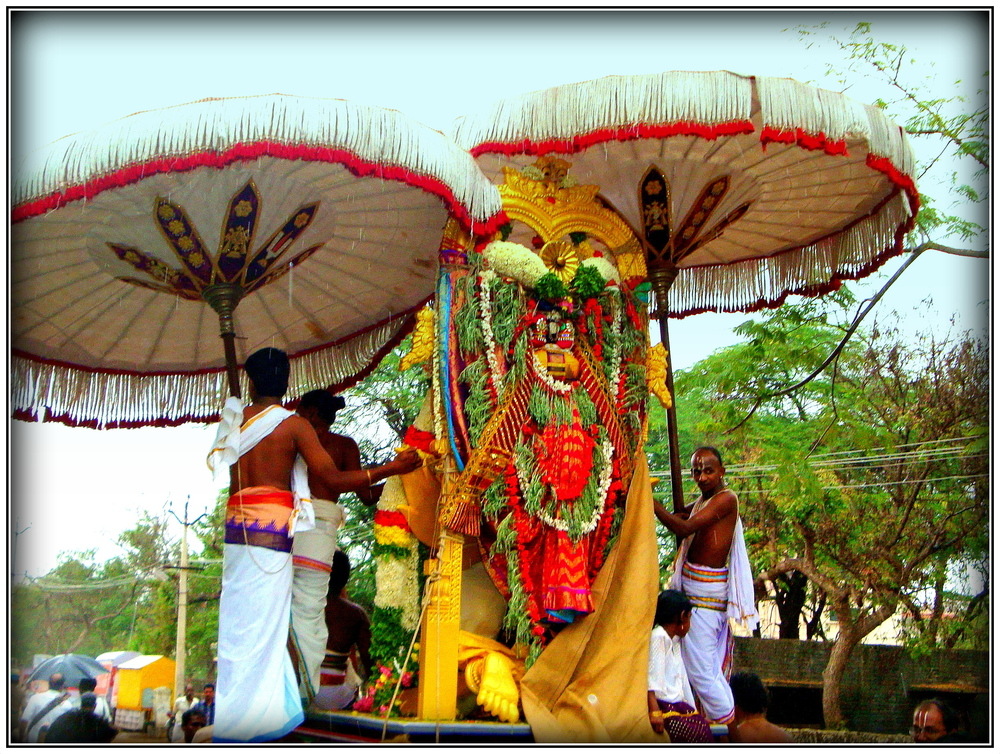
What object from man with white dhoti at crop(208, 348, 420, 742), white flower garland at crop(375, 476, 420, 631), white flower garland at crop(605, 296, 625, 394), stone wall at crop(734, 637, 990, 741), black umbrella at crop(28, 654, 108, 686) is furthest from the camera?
stone wall at crop(734, 637, 990, 741)

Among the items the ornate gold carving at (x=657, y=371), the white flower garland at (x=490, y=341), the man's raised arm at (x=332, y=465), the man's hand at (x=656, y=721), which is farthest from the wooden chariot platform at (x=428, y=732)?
the ornate gold carving at (x=657, y=371)

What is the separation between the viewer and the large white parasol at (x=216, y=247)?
577 centimetres

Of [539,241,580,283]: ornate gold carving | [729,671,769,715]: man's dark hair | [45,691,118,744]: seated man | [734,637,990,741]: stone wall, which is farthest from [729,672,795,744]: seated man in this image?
[734,637,990,741]: stone wall

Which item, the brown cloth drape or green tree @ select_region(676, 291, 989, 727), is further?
green tree @ select_region(676, 291, 989, 727)

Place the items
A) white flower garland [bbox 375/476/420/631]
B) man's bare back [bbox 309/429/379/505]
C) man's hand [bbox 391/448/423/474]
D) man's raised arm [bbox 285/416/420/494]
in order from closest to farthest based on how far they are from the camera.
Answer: man's raised arm [bbox 285/416/420/494] → white flower garland [bbox 375/476/420/631] → man's hand [bbox 391/448/423/474] → man's bare back [bbox 309/429/379/505]

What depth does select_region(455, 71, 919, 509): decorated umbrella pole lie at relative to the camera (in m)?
6.38

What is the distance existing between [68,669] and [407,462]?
3.25 metres

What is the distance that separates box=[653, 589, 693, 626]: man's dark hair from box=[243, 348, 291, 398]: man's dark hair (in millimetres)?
2337

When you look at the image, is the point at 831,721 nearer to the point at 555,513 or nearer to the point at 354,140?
the point at 555,513

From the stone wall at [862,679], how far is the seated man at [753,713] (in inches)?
201

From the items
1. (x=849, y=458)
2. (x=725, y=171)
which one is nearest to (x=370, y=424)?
(x=849, y=458)

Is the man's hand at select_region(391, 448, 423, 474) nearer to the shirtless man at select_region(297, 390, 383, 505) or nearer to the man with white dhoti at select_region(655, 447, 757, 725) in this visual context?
the shirtless man at select_region(297, 390, 383, 505)

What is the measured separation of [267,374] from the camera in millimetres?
6602

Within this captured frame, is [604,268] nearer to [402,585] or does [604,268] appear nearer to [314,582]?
[402,585]
